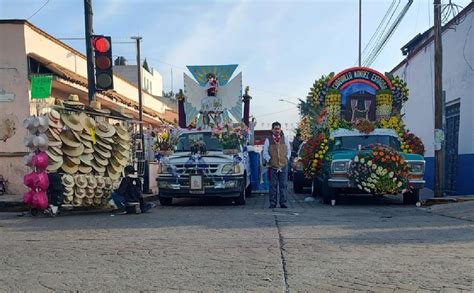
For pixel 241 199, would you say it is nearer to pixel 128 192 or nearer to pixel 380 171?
pixel 128 192

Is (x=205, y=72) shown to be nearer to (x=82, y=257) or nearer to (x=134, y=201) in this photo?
(x=134, y=201)

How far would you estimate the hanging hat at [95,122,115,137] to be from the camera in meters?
11.0

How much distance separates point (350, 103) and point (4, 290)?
38.6 ft

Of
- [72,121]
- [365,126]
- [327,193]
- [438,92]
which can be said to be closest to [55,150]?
[72,121]

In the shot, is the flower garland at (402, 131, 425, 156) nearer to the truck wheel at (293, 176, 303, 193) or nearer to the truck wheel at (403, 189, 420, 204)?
the truck wheel at (403, 189, 420, 204)

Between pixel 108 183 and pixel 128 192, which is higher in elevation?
pixel 108 183

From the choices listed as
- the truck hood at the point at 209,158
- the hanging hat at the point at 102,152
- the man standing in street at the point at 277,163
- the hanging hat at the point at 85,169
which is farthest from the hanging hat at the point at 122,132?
the man standing in street at the point at 277,163

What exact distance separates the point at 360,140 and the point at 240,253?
24.4 feet

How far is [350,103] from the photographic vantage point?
14.8 meters

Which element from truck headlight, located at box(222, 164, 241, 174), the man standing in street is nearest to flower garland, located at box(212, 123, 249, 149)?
truck headlight, located at box(222, 164, 241, 174)

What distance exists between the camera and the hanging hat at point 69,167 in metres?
10.1

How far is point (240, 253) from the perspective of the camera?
6.06 metres

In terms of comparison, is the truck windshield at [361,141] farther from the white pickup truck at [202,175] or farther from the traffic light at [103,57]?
the traffic light at [103,57]

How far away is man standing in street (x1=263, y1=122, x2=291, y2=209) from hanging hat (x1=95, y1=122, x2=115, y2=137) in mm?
3495
